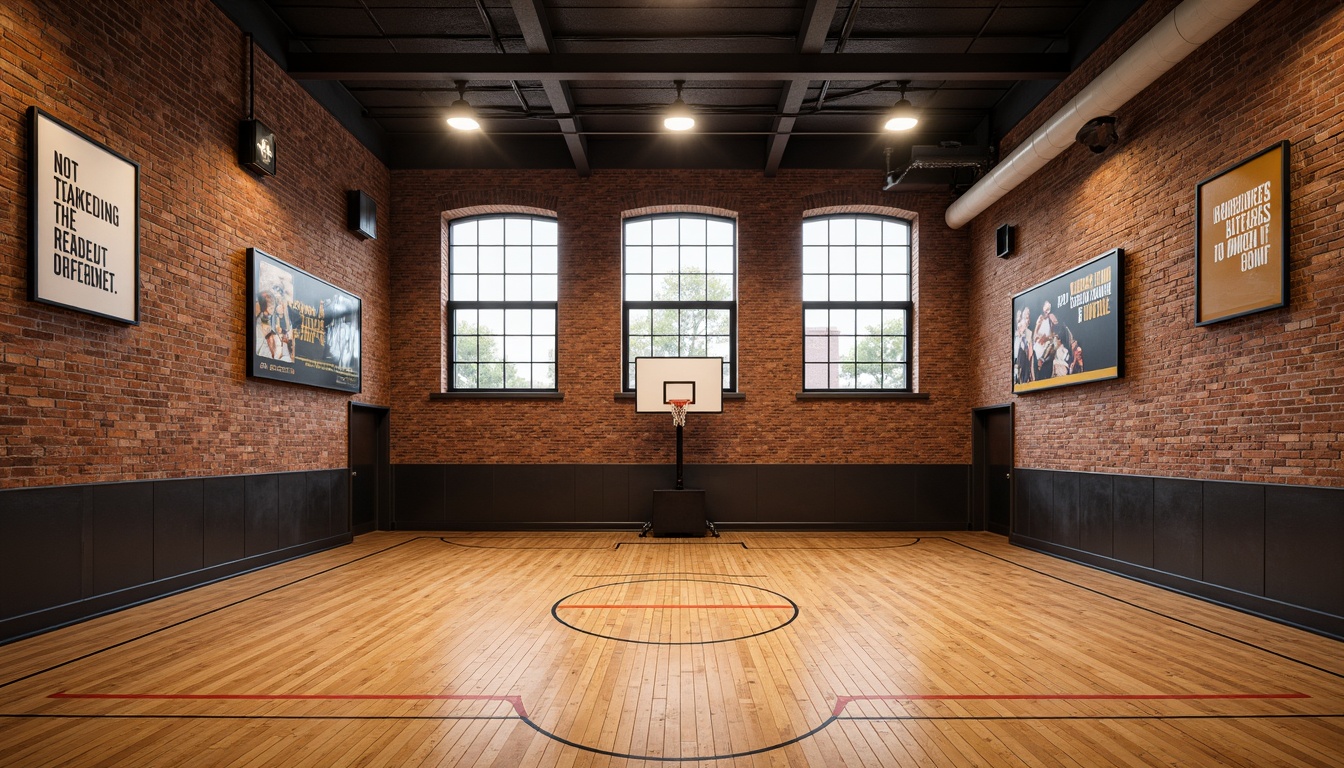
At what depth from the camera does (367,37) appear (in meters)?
7.27

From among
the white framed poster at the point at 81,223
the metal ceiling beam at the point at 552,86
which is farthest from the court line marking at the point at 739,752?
the metal ceiling beam at the point at 552,86

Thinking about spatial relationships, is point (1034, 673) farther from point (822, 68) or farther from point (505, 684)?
point (822, 68)

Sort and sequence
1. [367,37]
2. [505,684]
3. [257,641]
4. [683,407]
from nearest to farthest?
[505,684], [257,641], [367,37], [683,407]

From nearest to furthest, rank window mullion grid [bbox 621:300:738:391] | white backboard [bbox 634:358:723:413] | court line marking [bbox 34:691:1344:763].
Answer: court line marking [bbox 34:691:1344:763]
white backboard [bbox 634:358:723:413]
window mullion grid [bbox 621:300:738:391]

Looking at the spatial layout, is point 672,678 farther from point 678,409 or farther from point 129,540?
point 678,409

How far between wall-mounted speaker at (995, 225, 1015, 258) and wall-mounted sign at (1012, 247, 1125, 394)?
24.6 inches

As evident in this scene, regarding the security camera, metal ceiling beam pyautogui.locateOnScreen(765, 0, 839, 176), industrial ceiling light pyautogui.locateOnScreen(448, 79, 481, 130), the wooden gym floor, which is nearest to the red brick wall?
the wooden gym floor

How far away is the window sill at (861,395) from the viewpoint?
9531 millimetres

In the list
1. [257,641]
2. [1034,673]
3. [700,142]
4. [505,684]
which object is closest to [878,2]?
[700,142]

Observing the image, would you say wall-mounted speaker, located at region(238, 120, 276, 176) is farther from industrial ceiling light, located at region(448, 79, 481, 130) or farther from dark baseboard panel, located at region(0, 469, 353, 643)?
dark baseboard panel, located at region(0, 469, 353, 643)

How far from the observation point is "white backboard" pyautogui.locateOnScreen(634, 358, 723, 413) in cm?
905

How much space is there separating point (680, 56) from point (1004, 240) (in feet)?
15.0

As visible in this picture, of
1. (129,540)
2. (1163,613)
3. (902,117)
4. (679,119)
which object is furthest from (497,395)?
(1163,613)

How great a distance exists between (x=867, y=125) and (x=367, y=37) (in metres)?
6.13
